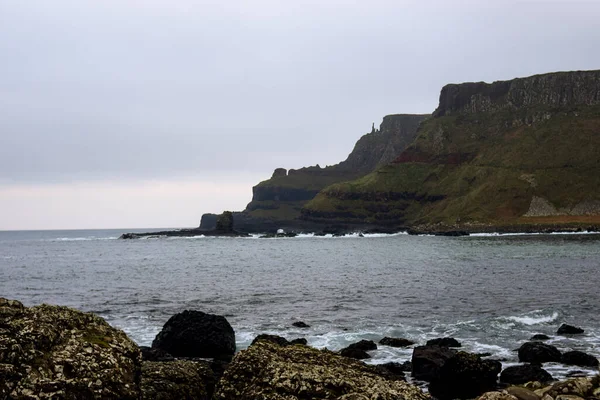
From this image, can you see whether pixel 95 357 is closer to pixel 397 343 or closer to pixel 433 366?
pixel 433 366

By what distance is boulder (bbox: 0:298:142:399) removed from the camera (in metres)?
8.36

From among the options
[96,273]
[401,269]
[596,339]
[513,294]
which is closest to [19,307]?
[596,339]

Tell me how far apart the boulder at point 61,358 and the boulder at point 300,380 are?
195cm

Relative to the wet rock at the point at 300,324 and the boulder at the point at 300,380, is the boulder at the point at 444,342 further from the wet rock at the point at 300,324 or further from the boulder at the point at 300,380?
the boulder at the point at 300,380

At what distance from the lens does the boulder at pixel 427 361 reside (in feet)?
71.1

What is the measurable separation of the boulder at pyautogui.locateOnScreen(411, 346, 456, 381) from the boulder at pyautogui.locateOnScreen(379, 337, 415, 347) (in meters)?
5.60

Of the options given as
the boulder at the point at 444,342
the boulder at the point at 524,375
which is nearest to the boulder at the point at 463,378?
the boulder at the point at 524,375

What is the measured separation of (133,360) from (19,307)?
2.56 meters

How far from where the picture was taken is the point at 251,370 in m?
10.4

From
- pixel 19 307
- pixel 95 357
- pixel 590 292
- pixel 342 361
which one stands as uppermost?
pixel 19 307

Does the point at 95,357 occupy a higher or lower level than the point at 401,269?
higher

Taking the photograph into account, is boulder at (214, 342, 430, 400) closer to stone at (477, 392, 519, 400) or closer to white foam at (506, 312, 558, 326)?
stone at (477, 392, 519, 400)

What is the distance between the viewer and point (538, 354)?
80.1 feet

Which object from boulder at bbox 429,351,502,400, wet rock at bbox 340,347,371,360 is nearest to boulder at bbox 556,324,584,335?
wet rock at bbox 340,347,371,360
